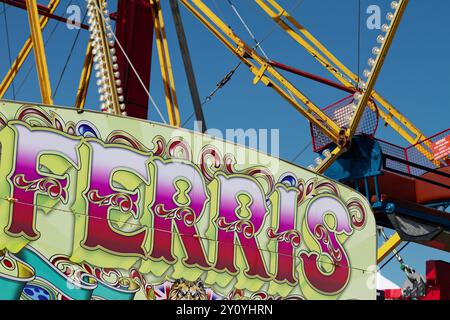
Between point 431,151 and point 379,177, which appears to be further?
point 431,151

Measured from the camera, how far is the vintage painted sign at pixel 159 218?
8.97 m

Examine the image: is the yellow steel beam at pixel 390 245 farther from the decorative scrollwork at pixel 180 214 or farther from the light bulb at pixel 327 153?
the decorative scrollwork at pixel 180 214

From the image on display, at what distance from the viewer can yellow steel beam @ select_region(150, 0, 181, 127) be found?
45.8 ft

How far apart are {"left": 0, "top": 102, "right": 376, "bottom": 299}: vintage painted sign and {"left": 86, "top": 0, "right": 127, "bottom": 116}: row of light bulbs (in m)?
2.34

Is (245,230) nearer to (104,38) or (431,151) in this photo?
(104,38)

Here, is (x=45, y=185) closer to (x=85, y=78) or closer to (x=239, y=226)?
(x=239, y=226)

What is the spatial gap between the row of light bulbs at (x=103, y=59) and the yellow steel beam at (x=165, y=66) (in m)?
1.09

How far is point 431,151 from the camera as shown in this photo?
18.2m

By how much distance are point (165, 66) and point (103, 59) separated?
2108mm

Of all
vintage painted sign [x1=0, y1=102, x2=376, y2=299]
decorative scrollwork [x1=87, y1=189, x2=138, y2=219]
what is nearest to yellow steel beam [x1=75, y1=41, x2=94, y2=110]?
vintage painted sign [x1=0, y1=102, x2=376, y2=299]

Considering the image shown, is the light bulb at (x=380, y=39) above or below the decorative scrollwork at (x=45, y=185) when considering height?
above

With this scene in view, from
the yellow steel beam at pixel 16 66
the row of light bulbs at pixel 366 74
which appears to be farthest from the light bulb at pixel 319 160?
the yellow steel beam at pixel 16 66

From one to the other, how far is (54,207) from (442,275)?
11383 millimetres
